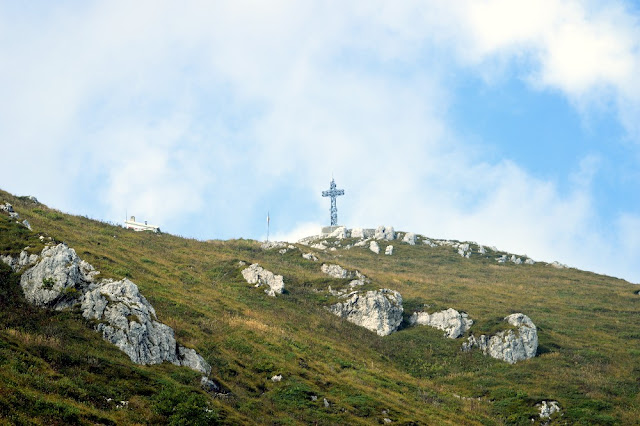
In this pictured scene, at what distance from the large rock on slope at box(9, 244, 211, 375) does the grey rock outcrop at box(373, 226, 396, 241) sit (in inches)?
5614

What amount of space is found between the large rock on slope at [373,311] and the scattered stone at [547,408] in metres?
27.8

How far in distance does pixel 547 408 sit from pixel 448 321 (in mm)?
27084

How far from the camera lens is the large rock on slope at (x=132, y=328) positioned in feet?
133

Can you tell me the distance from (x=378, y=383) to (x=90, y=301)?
1273 inches

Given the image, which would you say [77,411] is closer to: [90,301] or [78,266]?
[90,301]

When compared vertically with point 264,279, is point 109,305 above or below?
below

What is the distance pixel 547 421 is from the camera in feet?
192

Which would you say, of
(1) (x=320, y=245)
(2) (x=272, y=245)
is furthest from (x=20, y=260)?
(1) (x=320, y=245)

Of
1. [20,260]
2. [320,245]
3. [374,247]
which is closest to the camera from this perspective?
[20,260]

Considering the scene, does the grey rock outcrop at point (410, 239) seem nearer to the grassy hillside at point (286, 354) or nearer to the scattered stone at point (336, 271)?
the grassy hillside at point (286, 354)

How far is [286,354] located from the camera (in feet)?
187

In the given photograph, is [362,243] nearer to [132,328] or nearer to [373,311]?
[373,311]

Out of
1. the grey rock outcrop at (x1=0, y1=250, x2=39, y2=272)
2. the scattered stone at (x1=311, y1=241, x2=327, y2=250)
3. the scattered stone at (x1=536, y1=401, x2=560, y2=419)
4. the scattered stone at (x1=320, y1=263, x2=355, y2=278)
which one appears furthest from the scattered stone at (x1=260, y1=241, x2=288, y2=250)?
the grey rock outcrop at (x1=0, y1=250, x2=39, y2=272)

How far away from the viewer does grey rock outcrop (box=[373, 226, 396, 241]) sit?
608ft
